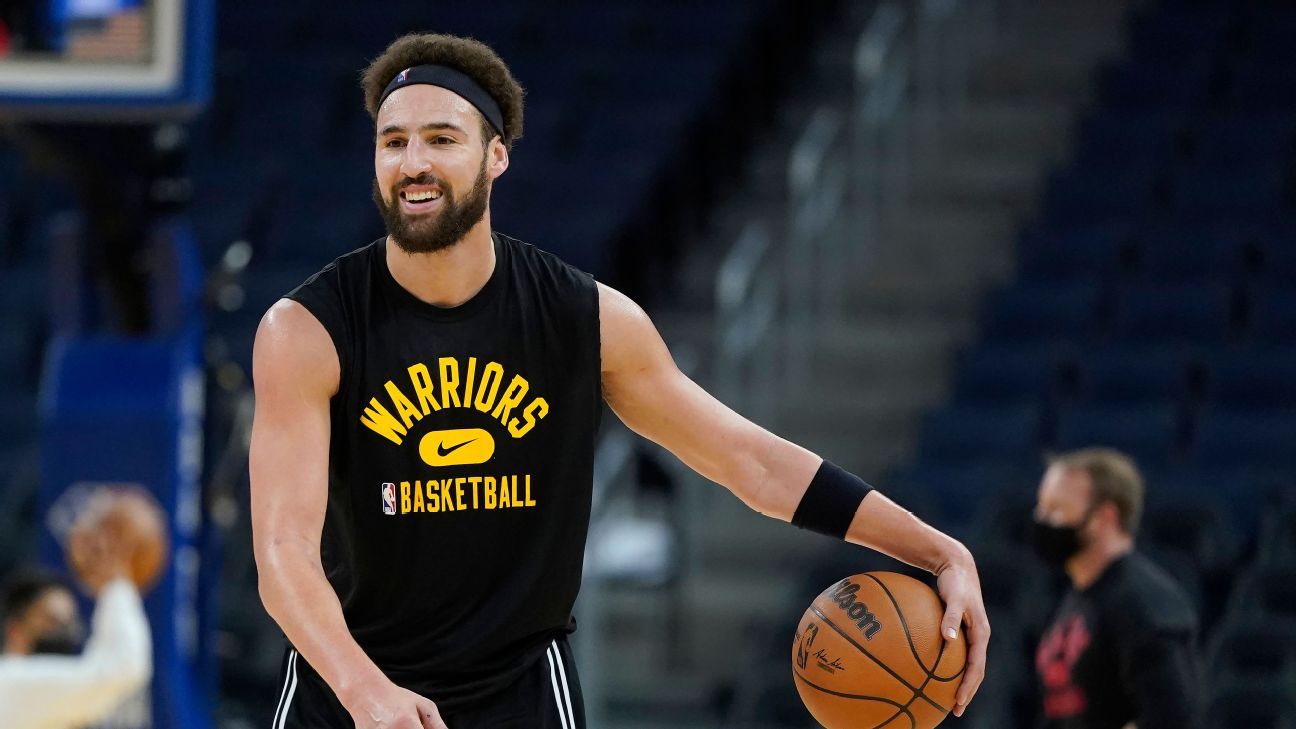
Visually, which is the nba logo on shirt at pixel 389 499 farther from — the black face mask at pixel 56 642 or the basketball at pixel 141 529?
the basketball at pixel 141 529

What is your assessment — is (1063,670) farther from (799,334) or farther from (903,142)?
(903,142)

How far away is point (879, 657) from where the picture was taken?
11.6 ft

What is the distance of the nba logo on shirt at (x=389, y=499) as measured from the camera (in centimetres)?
334

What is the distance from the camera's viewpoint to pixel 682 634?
9250 mm

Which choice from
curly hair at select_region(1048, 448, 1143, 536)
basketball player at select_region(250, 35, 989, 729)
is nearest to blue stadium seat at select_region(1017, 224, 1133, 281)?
curly hair at select_region(1048, 448, 1143, 536)

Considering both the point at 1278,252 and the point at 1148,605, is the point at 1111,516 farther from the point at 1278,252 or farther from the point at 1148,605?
the point at 1278,252

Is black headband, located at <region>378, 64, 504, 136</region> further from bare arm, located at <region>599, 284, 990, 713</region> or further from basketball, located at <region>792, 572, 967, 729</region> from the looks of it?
basketball, located at <region>792, 572, 967, 729</region>

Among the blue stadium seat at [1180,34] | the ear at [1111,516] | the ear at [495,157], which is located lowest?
the ear at [1111,516]

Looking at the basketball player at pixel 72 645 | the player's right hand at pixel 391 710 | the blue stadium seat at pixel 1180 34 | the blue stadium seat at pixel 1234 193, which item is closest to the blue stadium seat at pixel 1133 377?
the blue stadium seat at pixel 1234 193

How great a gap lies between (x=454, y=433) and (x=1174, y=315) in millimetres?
6575

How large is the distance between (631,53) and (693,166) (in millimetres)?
917

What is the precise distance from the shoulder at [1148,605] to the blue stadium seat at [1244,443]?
298 centimetres

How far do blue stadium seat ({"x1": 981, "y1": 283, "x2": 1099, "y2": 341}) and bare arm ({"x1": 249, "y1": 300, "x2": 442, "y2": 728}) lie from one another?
265 inches

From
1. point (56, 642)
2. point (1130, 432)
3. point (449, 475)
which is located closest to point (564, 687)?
point (449, 475)
